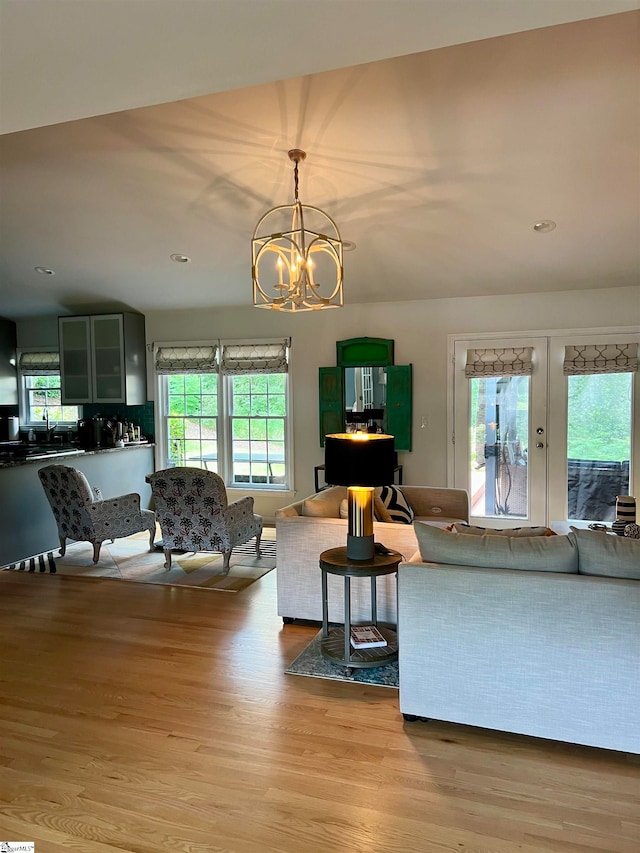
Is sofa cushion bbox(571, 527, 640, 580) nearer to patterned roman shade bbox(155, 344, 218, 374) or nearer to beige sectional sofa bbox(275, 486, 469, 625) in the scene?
beige sectional sofa bbox(275, 486, 469, 625)

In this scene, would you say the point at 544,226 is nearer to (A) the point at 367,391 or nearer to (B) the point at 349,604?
(A) the point at 367,391

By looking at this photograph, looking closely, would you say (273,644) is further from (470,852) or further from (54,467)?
(54,467)

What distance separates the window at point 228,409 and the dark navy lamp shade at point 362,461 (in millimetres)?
3647

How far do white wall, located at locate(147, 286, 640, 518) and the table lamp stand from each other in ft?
10.2

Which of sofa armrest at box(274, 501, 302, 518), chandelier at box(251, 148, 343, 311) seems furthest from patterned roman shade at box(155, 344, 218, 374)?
sofa armrest at box(274, 501, 302, 518)

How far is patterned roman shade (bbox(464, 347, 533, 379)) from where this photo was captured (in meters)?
5.75

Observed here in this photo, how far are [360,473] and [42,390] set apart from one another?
6.15 metres

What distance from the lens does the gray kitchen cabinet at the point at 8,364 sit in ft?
24.8

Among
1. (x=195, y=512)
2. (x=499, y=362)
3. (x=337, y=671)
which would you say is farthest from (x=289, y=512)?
(x=499, y=362)

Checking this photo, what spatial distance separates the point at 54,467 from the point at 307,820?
3.89 m

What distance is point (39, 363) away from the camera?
24.8ft

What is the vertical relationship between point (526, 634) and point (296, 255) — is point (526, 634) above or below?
below

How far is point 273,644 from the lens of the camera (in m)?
3.42

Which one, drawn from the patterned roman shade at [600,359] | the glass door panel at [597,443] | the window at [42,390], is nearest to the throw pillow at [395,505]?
the glass door panel at [597,443]
